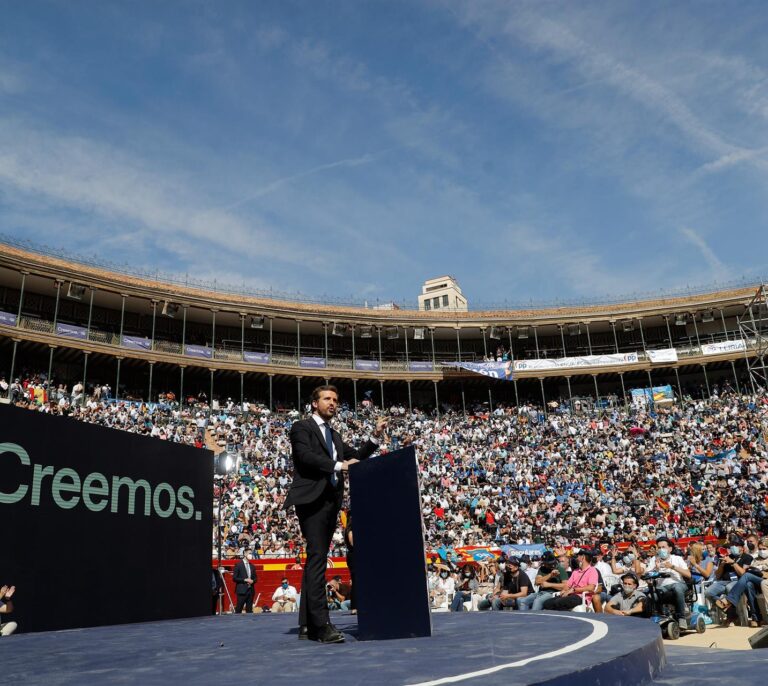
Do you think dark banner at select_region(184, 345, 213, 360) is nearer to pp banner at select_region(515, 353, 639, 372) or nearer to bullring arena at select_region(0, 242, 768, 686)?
bullring arena at select_region(0, 242, 768, 686)

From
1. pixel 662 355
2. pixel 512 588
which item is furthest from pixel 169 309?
pixel 512 588

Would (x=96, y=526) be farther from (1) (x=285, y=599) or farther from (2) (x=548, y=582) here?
(1) (x=285, y=599)

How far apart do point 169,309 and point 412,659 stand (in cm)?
3498

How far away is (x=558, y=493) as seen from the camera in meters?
27.9

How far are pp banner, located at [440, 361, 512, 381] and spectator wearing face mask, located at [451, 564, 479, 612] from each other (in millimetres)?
27023

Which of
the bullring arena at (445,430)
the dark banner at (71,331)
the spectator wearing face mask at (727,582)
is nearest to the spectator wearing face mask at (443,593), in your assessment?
the bullring arena at (445,430)

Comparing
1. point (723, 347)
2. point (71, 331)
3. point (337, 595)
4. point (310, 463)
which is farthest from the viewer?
point (723, 347)

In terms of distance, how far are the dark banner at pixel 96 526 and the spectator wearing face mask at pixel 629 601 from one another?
5.80 meters

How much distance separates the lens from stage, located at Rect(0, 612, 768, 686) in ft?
9.83

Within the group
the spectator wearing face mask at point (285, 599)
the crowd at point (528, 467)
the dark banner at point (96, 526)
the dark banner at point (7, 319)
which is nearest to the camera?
the dark banner at point (96, 526)

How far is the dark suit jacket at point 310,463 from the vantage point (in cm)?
515

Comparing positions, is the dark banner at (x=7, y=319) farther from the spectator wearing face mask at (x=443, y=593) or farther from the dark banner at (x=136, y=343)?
the spectator wearing face mask at (x=443, y=593)

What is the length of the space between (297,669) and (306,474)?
1981mm

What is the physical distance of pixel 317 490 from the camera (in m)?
5.20
